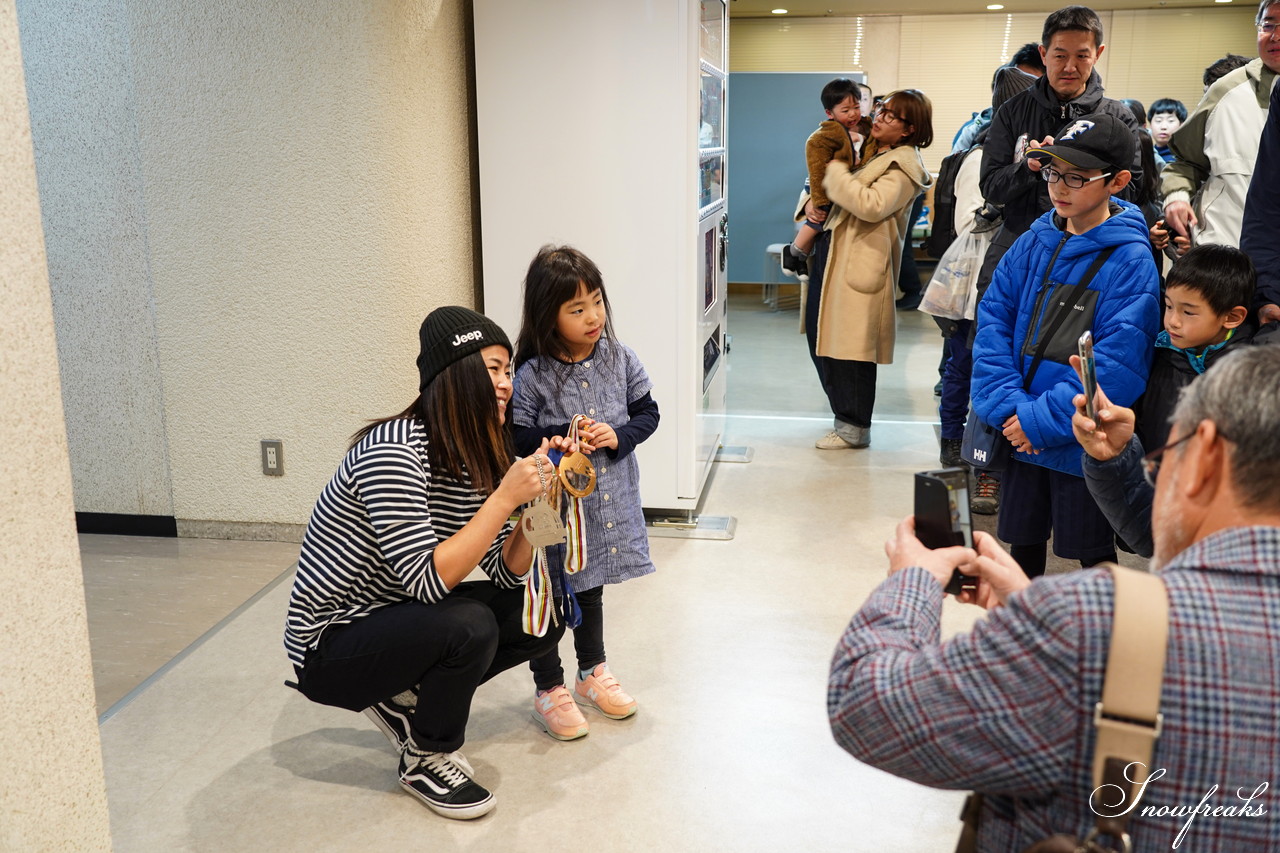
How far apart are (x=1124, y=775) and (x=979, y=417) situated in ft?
6.31

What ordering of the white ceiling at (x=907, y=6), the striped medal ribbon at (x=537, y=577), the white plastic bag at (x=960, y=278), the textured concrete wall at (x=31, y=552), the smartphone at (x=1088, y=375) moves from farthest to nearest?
1. the white ceiling at (x=907, y=6)
2. the white plastic bag at (x=960, y=278)
3. the striped medal ribbon at (x=537, y=577)
4. the smartphone at (x=1088, y=375)
5. the textured concrete wall at (x=31, y=552)

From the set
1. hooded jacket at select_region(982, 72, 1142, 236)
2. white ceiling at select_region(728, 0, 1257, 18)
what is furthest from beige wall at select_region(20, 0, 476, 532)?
white ceiling at select_region(728, 0, 1257, 18)

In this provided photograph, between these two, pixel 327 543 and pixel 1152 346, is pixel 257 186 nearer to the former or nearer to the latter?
pixel 327 543

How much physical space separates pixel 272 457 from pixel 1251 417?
3.39 m

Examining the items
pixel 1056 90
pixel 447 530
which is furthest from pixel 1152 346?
pixel 447 530

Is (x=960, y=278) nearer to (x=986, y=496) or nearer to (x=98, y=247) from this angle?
(x=986, y=496)

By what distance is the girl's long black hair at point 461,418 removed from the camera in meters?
2.22

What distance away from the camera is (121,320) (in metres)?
3.90

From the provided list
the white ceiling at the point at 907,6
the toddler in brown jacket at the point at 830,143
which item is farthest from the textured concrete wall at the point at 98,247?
the white ceiling at the point at 907,6

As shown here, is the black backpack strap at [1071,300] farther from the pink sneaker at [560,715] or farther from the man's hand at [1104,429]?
the pink sneaker at [560,715]

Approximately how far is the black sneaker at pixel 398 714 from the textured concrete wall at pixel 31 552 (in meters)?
0.78

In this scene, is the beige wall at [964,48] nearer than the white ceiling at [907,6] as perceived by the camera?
No

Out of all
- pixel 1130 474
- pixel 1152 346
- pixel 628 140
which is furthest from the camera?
pixel 628 140

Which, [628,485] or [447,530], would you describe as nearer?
[447,530]
